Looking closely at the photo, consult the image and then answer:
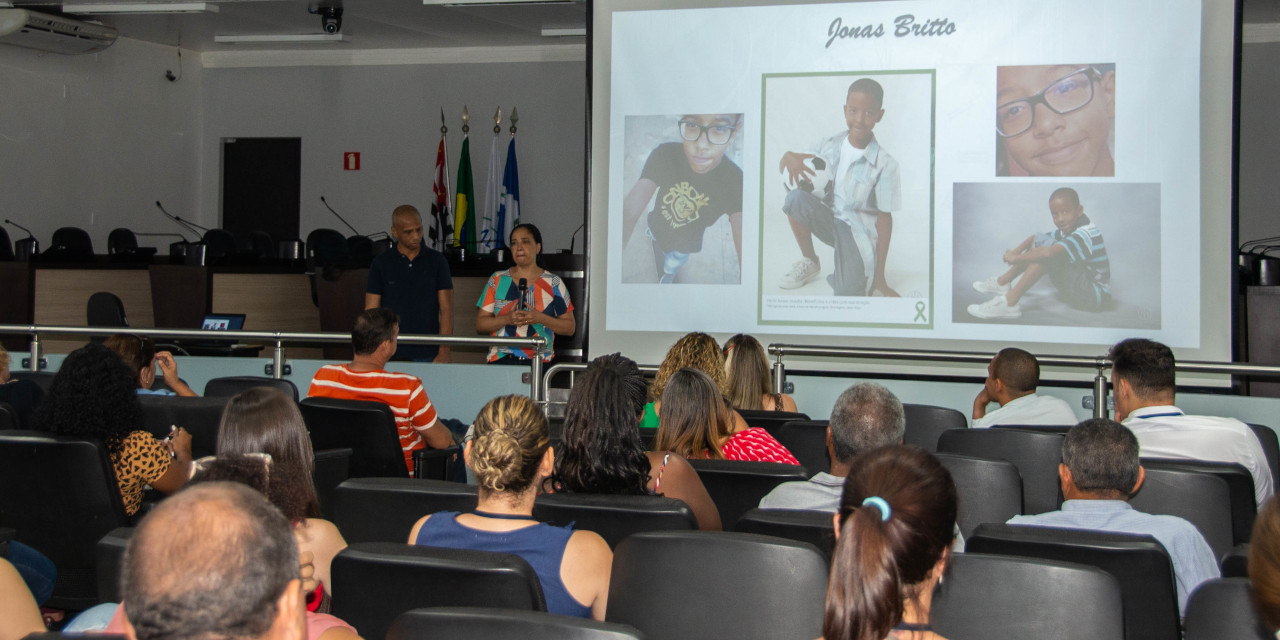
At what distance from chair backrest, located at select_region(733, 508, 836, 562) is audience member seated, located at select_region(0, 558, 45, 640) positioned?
4.19ft

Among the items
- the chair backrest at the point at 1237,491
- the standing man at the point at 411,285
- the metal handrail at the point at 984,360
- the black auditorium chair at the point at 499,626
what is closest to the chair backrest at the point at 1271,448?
the metal handrail at the point at 984,360

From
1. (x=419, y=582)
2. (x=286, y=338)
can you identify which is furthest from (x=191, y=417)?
(x=419, y=582)

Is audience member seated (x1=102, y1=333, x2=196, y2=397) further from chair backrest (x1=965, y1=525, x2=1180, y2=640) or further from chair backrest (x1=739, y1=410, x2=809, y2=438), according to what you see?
chair backrest (x1=965, y1=525, x2=1180, y2=640)

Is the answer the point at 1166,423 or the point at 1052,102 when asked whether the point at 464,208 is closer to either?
the point at 1052,102

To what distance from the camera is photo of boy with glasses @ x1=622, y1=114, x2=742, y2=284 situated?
18.0 feet

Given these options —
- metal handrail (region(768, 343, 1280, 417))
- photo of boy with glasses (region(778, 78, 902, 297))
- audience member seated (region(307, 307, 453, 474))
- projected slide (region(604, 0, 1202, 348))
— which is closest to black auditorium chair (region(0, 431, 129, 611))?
audience member seated (region(307, 307, 453, 474))

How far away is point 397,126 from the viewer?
11.4 meters

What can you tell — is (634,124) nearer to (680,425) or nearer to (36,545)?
(680,425)

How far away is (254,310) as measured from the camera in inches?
318

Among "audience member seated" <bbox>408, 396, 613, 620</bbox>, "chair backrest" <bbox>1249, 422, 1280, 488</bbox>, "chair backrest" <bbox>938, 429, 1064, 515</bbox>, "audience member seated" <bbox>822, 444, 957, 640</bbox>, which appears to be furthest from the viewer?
"chair backrest" <bbox>1249, 422, 1280, 488</bbox>

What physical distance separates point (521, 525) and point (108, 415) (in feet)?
5.24

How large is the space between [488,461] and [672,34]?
13.1ft

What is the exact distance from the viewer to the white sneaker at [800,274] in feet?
17.7

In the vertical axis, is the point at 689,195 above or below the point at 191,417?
above
